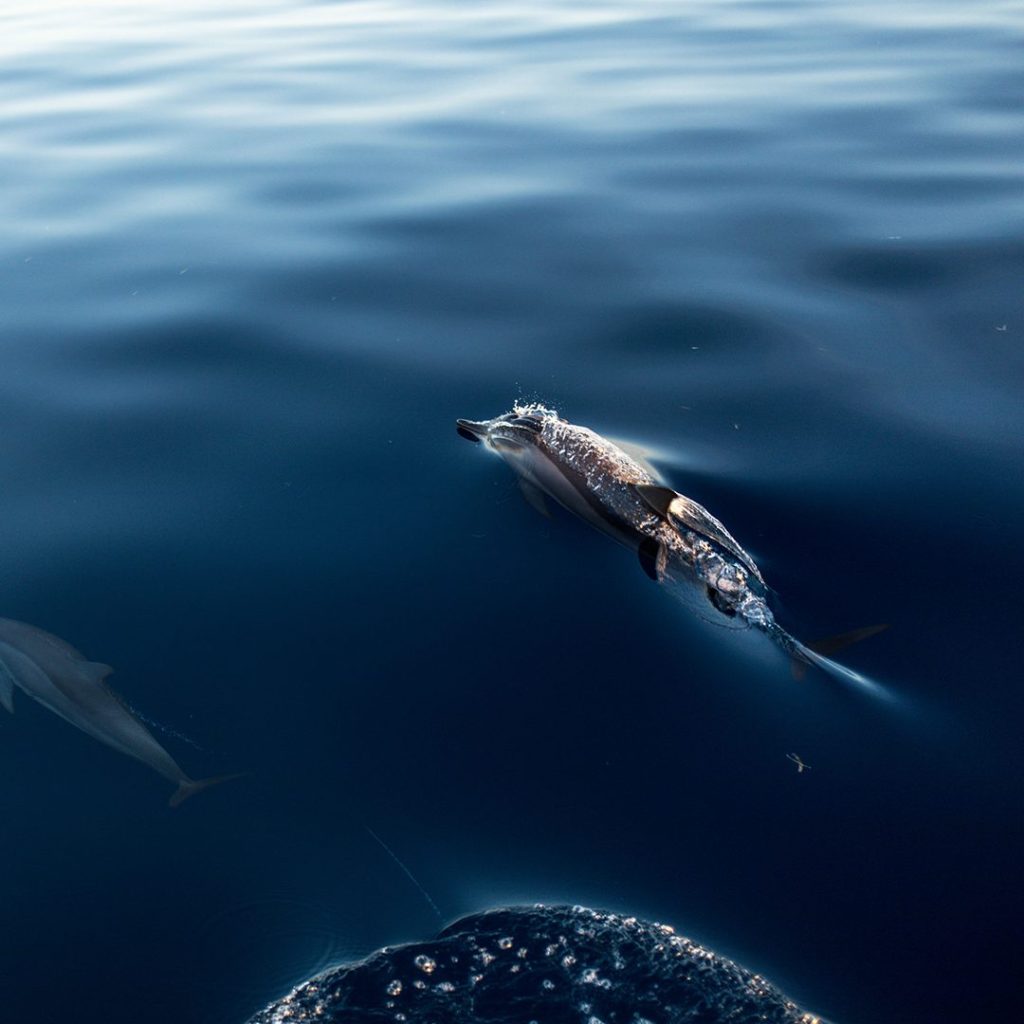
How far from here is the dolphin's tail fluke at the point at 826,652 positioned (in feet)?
15.6

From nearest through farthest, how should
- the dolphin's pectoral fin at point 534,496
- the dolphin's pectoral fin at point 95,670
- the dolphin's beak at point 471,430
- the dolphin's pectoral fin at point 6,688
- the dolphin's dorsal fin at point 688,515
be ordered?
the dolphin's pectoral fin at point 95,670 → the dolphin's pectoral fin at point 6,688 → the dolphin's dorsal fin at point 688,515 → the dolphin's pectoral fin at point 534,496 → the dolphin's beak at point 471,430

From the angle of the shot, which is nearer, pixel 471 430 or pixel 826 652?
pixel 826 652

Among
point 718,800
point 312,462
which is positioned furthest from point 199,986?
point 312,462

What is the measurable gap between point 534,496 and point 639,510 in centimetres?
66

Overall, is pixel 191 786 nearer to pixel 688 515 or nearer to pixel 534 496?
pixel 534 496

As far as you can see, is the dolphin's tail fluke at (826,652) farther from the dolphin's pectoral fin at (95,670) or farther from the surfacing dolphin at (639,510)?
the dolphin's pectoral fin at (95,670)

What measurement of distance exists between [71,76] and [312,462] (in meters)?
11.9

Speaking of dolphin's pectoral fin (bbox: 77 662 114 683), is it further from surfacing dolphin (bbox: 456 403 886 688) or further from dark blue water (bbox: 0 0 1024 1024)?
surfacing dolphin (bbox: 456 403 886 688)

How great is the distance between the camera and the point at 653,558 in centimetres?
552

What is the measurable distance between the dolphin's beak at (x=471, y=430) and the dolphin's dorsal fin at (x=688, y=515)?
123 cm

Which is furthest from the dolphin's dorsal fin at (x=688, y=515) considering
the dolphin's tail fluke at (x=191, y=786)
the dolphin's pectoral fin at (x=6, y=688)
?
the dolphin's pectoral fin at (x=6, y=688)

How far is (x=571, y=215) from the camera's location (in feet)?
31.8

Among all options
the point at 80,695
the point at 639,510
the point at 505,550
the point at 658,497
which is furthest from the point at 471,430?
the point at 80,695

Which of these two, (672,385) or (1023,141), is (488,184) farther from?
(1023,141)
